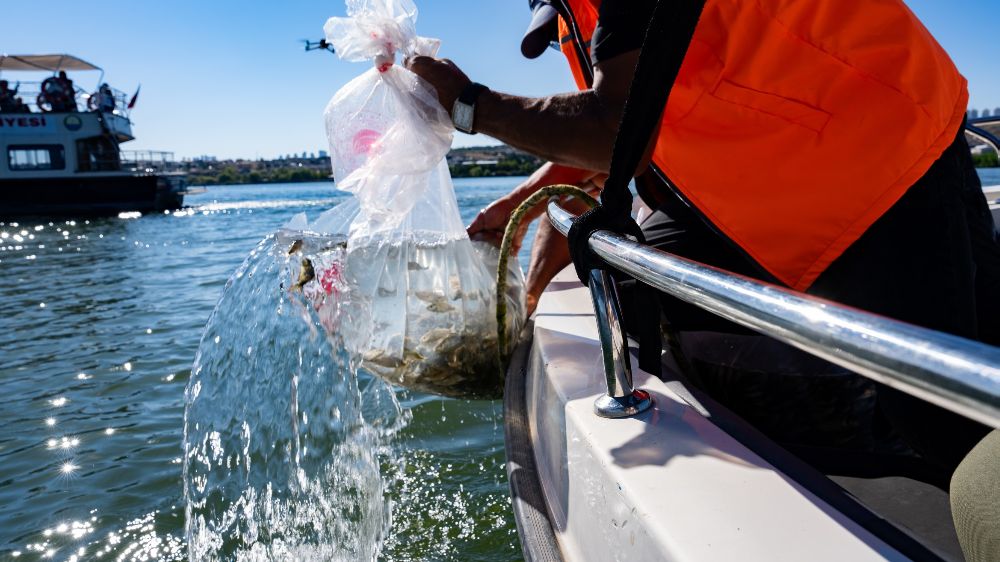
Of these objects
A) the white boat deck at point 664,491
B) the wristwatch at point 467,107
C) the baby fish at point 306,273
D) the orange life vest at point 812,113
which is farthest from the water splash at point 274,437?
the orange life vest at point 812,113

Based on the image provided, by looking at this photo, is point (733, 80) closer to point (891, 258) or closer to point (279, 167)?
point (891, 258)

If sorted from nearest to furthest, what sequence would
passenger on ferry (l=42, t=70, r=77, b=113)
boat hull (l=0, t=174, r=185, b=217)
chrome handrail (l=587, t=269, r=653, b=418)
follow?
chrome handrail (l=587, t=269, r=653, b=418)
boat hull (l=0, t=174, r=185, b=217)
passenger on ferry (l=42, t=70, r=77, b=113)

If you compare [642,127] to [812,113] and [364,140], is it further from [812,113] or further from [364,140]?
[364,140]

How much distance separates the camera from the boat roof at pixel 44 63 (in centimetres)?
2605

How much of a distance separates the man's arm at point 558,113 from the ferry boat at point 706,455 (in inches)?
8.3

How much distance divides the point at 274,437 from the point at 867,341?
8.75 feet

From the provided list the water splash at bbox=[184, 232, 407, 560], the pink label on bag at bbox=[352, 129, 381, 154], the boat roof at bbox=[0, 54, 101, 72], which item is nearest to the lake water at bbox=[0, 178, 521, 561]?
the water splash at bbox=[184, 232, 407, 560]

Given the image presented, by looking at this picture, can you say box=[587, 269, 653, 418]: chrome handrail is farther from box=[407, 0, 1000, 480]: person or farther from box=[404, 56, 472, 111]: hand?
box=[404, 56, 472, 111]: hand

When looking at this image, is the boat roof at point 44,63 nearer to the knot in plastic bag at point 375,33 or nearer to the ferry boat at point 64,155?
the ferry boat at point 64,155

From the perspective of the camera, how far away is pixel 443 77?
201 cm

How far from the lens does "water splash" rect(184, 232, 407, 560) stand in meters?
2.54

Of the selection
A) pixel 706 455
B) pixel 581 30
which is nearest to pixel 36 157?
pixel 581 30

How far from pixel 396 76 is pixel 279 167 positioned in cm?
8898

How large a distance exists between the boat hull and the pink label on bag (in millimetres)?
25940
